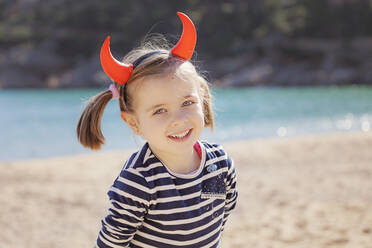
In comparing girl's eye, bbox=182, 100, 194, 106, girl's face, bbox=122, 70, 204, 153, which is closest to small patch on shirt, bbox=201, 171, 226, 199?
girl's face, bbox=122, 70, 204, 153

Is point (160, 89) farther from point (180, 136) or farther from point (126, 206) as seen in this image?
point (126, 206)

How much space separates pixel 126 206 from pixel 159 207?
12 centimetres

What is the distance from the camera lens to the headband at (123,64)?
1485 millimetres

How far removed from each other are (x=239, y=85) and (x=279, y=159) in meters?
28.3

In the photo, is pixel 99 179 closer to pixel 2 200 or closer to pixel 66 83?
pixel 2 200

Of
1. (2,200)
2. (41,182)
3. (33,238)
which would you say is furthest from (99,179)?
(33,238)

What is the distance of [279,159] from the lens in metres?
6.89

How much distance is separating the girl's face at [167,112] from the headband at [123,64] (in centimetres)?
6

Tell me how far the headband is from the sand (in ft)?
6.59

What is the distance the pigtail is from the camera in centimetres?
160

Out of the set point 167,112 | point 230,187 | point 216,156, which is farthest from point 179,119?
point 230,187

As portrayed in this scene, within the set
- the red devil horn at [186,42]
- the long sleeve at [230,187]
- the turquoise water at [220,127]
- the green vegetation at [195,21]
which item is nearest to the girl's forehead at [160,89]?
the red devil horn at [186,42]

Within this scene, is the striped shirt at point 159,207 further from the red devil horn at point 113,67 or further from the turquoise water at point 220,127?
the turquoise water at point 220,127

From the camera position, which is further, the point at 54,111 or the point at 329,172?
the point at 54,111
